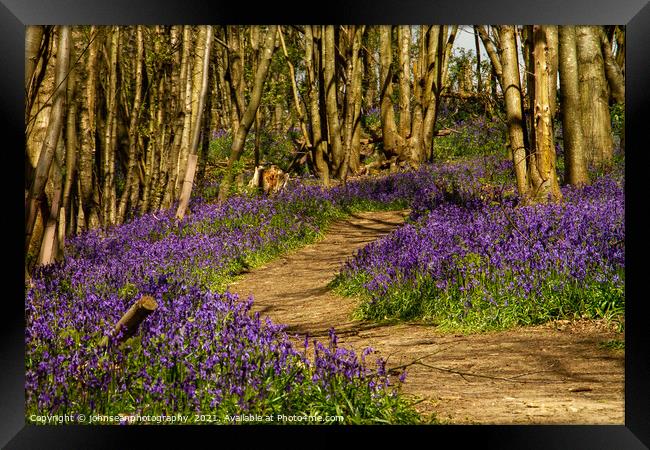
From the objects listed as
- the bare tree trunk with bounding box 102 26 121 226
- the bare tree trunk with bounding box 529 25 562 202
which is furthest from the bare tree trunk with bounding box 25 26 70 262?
the bare tree trunk with bounding box 102 26 121 226

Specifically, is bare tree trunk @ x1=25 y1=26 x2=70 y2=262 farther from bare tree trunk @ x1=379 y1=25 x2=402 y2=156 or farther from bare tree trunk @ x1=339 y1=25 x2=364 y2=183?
bare tree trunk @ x1=379 y1=25 x2=402 y2=156

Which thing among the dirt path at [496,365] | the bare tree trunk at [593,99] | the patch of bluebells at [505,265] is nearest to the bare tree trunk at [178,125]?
the patch of bluebells at [505,265]

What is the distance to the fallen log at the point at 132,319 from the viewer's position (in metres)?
4.68

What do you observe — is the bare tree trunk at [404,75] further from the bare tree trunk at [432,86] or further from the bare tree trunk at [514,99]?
the bare tree trunk at [514,99]

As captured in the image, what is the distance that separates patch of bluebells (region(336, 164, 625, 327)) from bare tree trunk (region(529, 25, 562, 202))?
31cm

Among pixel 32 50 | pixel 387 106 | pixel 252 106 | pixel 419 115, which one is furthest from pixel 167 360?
pixel 387 106

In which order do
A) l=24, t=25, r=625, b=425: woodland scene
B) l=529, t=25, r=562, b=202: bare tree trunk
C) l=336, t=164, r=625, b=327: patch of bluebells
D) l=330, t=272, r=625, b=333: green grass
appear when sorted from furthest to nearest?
l=529, t=25, r=562, b=202: bare tree trunk → l=336, t=164, r=625, b=327: patch of bluebells → l=330, t=272, r=625, b=333: green grass → l=24, t=25, r=625, b=425: woodland scene

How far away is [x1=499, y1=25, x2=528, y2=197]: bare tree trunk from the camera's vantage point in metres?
9.85

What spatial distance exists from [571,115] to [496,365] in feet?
21.4

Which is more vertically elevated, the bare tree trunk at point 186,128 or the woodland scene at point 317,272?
the bare tree trunk at point 186,128

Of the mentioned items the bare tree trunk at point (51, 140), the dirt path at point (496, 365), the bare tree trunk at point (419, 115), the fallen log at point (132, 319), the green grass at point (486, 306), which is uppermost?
the bare tree trunk at point (419, 115)

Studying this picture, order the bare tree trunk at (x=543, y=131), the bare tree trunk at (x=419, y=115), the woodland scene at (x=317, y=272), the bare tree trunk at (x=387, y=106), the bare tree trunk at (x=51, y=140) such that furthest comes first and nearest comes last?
the bare tree trunk at (x=387, y=106) < the bare tree trunk at (x=419, y=115) < the bare tree trunk at (x=543, y=131) < the bare tree trunk at (x=51, y=140) < the woodland scene at (x=317, y=272)

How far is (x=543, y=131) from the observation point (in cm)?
959
